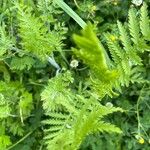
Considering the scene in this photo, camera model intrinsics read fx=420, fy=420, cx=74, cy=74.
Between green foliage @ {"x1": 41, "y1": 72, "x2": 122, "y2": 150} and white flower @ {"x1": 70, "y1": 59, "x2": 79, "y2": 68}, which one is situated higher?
white flower @ {"x1": 70, "y1": 59, "x2": 79, "y2": 68}

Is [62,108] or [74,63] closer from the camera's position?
[62,108]

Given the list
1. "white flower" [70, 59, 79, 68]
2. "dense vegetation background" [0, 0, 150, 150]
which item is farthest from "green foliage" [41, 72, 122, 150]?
"white flower" [70, 59, 79, 68]

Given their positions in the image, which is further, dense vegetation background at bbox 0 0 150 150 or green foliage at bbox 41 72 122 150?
dense vegetation background at bbox 0 0 150 150

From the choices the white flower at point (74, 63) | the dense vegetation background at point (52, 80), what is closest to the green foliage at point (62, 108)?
the dense vegetation background at point (52, 80)

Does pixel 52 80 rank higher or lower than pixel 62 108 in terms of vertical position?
higher

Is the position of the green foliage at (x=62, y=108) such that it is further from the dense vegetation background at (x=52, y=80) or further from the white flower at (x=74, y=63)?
the white flower at (x=74, y=63)

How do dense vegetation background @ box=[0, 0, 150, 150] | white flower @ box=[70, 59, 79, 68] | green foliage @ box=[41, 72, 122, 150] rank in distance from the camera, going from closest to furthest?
green foliage @ box=[41, 72, 122, 150] < dense vegetation background @ box=[0, 0, 150, 150] < white flower @ box=[70, 59, 79, 68]

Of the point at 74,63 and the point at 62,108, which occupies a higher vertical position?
the point at 74,63

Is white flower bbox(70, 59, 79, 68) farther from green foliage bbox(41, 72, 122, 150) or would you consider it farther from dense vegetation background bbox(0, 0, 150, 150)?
green foliage bbox(41, 72, 122, 150)

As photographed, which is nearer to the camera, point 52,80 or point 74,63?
point 52,80
